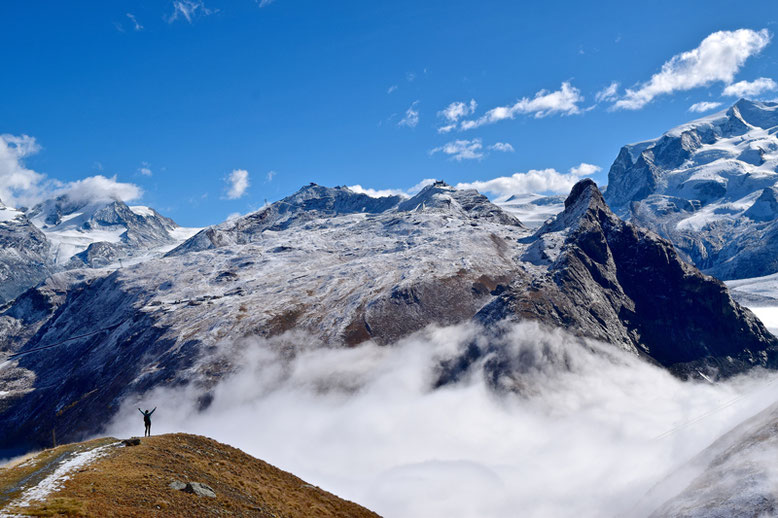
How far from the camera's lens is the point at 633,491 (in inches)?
6806

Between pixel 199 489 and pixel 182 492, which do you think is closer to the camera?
pixel 182 492

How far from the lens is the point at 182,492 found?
53.0 meters

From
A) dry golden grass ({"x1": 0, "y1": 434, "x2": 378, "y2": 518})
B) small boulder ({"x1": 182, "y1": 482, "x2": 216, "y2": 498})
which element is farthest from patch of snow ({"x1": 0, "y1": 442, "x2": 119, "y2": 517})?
small boulder ({"x1": 182, "y1": 482, "x2": 216, "y2": 498})

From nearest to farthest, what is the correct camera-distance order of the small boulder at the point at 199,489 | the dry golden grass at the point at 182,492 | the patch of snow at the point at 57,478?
1. the patch of snow at the point at 57,478
2. the dry golden grass at the point at 182,492
3. the small boulder at the point at 199,489

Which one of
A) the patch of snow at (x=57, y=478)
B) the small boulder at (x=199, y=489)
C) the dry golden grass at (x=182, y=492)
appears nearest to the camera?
the patch of snow at (x=57, y=478)

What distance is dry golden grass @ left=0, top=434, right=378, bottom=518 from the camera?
46375mm

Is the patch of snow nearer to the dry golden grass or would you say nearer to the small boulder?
the dry golden grass

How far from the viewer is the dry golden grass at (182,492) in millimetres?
46375

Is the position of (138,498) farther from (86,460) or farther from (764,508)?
(764,508)

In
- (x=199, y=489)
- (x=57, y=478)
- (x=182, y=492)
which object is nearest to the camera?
(x=57, y=478)

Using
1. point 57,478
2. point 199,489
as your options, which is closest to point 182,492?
point 199,489

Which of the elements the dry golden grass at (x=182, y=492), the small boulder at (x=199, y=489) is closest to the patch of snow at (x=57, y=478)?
the dry golden grass at (x=182, y=492)

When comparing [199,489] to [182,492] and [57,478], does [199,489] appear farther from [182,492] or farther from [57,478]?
[57,478]

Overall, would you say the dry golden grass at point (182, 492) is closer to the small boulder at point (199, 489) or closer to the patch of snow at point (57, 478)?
the small boulder at point (199, 489)
